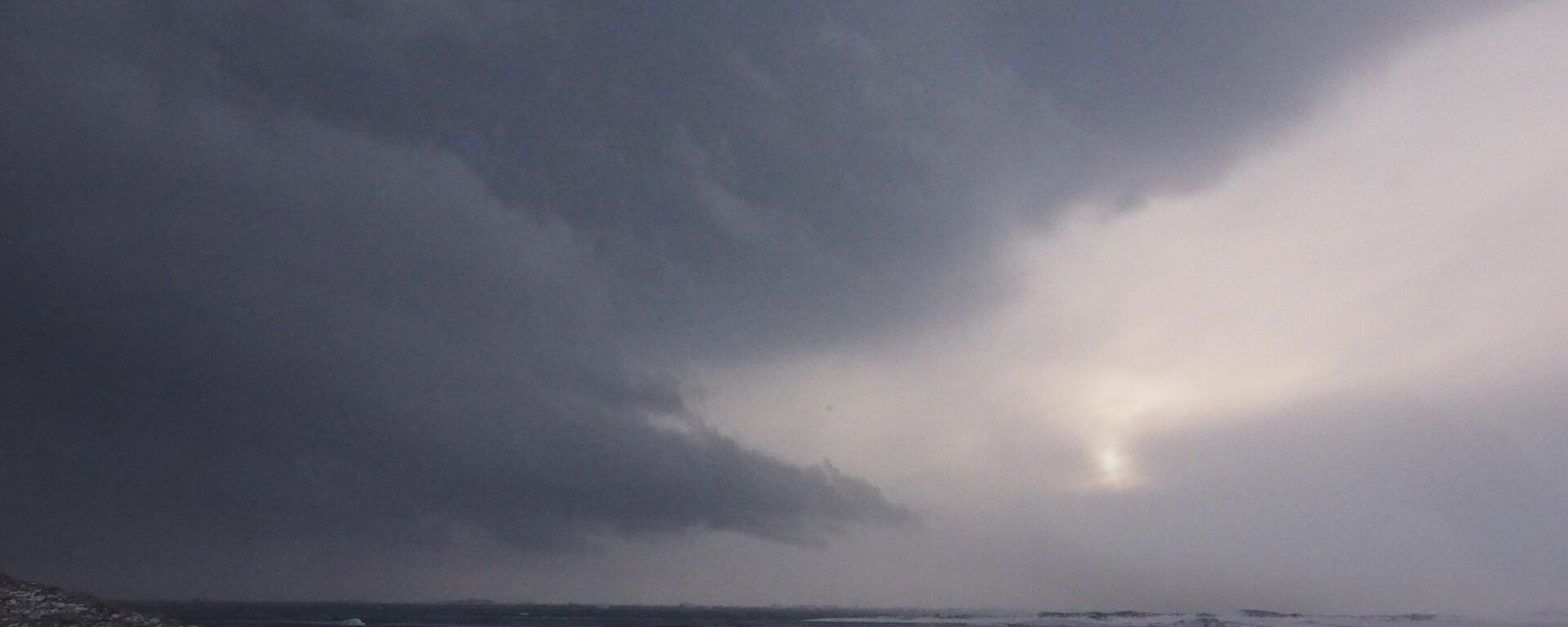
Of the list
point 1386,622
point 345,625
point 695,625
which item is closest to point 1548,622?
point 1386,622

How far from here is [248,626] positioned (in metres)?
142

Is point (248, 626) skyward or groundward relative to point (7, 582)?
groundward

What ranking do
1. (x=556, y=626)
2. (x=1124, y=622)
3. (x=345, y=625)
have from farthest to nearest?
(x=1124, y=622), (x=556, y=626), (x=345, y=625)

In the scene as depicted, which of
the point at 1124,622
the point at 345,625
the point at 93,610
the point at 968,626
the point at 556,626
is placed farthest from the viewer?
the point at 1124,622

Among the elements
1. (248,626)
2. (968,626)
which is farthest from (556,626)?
(968,626)

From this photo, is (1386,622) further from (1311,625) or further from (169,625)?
(169,625)

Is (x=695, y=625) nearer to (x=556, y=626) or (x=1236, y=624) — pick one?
(x=556, y=626)

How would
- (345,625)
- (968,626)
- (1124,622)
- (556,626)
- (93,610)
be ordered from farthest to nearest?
(1124,622) → (968,626) → (556,626) → (345,625) → (93,610)

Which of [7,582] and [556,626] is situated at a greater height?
[7,582]

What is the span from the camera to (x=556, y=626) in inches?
6629

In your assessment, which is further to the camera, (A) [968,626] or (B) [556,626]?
(A) [968,626]

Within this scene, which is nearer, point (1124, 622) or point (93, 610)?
point (93, 610)

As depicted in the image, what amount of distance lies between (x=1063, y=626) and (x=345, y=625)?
131 meters

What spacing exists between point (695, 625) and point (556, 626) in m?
32.5
